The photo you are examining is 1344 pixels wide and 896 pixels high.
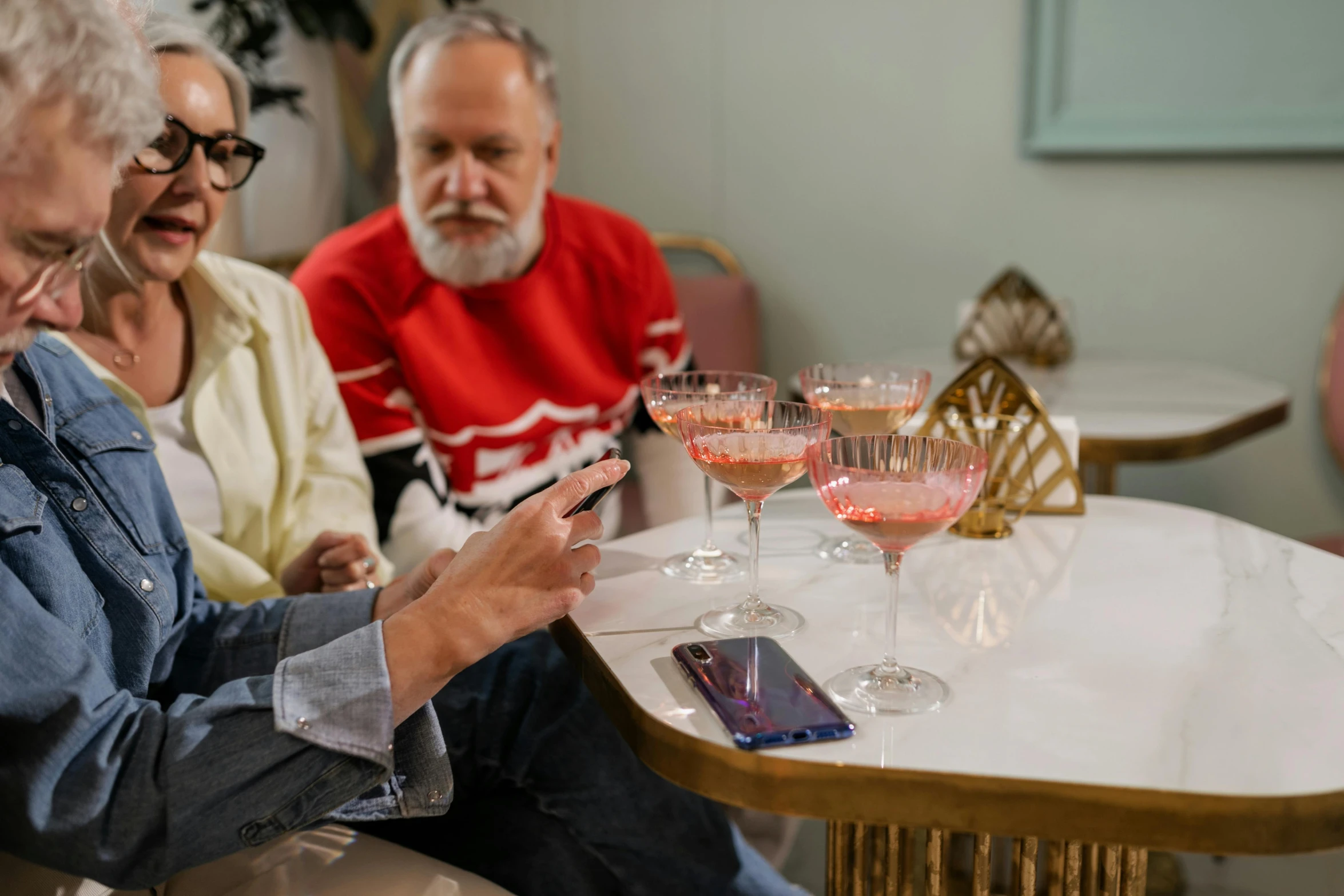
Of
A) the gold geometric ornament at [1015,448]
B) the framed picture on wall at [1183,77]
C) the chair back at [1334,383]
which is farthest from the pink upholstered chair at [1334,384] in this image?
the gold geometric ornament at [1015,448]

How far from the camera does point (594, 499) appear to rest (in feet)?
3.40

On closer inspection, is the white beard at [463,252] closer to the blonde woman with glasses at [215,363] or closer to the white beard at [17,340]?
the blonde woman with glasses at [215,363]

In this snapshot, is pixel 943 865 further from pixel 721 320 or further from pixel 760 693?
pixel 721 320

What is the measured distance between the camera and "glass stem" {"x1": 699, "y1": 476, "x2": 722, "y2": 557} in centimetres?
126

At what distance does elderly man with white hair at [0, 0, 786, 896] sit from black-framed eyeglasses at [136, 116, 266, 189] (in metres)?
0.39

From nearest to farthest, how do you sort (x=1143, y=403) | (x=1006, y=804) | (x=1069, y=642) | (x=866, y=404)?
(x=1006, y=804), (x=1069, y=642), (x=866, y=404), (x=1143, y=403)

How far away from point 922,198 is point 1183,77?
26.2 inches

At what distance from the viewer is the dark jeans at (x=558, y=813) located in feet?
3.92

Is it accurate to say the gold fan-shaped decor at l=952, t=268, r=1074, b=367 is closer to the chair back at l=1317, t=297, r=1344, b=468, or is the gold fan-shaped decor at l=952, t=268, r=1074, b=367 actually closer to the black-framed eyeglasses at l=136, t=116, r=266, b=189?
the chair back at l=1317, t=297, r=1344, b=468

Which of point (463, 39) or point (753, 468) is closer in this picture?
point (753, 468)

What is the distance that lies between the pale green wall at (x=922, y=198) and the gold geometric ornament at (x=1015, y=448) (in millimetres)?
1558

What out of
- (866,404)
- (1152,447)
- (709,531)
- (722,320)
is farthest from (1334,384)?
(709,531)

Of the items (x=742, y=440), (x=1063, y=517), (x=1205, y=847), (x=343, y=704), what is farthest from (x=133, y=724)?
(x=1063, y=517)

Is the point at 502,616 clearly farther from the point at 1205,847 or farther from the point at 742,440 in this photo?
the point at 1205,847
